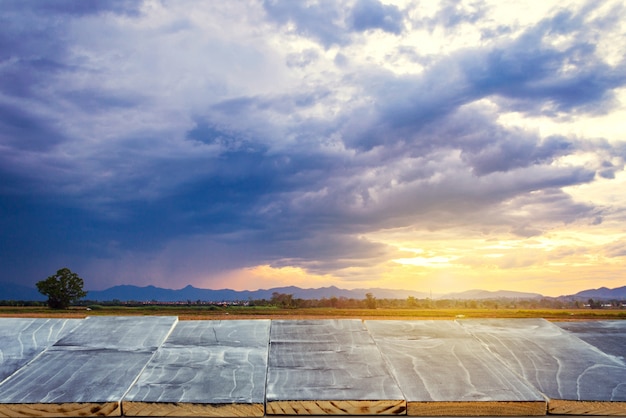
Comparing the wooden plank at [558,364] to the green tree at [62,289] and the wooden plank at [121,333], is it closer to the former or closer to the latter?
the wooden plank at [121,333]

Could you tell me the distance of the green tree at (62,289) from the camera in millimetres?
13023

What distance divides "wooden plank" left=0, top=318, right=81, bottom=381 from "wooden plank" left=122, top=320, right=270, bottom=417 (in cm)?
90

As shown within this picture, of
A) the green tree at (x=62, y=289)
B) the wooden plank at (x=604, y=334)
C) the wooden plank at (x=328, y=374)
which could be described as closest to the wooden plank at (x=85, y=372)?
the wooden plank at (x=328, y=374)

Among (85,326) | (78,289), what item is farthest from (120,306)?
(85,326)

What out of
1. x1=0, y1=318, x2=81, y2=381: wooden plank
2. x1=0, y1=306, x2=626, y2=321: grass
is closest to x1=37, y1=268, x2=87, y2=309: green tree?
x1=0, y1=306, x2=626, y2=321: grass

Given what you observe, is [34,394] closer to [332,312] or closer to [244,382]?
[244,382]

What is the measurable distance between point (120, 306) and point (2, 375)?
424 inches

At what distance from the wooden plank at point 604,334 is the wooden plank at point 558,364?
0.12 metres

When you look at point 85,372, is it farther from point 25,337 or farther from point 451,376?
point 451,376

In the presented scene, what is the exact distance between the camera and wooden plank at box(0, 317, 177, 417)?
123 inches

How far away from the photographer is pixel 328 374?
3.50 meters

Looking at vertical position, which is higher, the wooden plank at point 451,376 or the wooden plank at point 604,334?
the wooden plank at point 604,334

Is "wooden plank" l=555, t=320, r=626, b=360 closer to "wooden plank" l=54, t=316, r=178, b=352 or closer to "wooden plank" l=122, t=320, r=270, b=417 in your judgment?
"wooden plank" l=122, t=320, r=270, b=417

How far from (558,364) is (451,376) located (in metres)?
0.88
